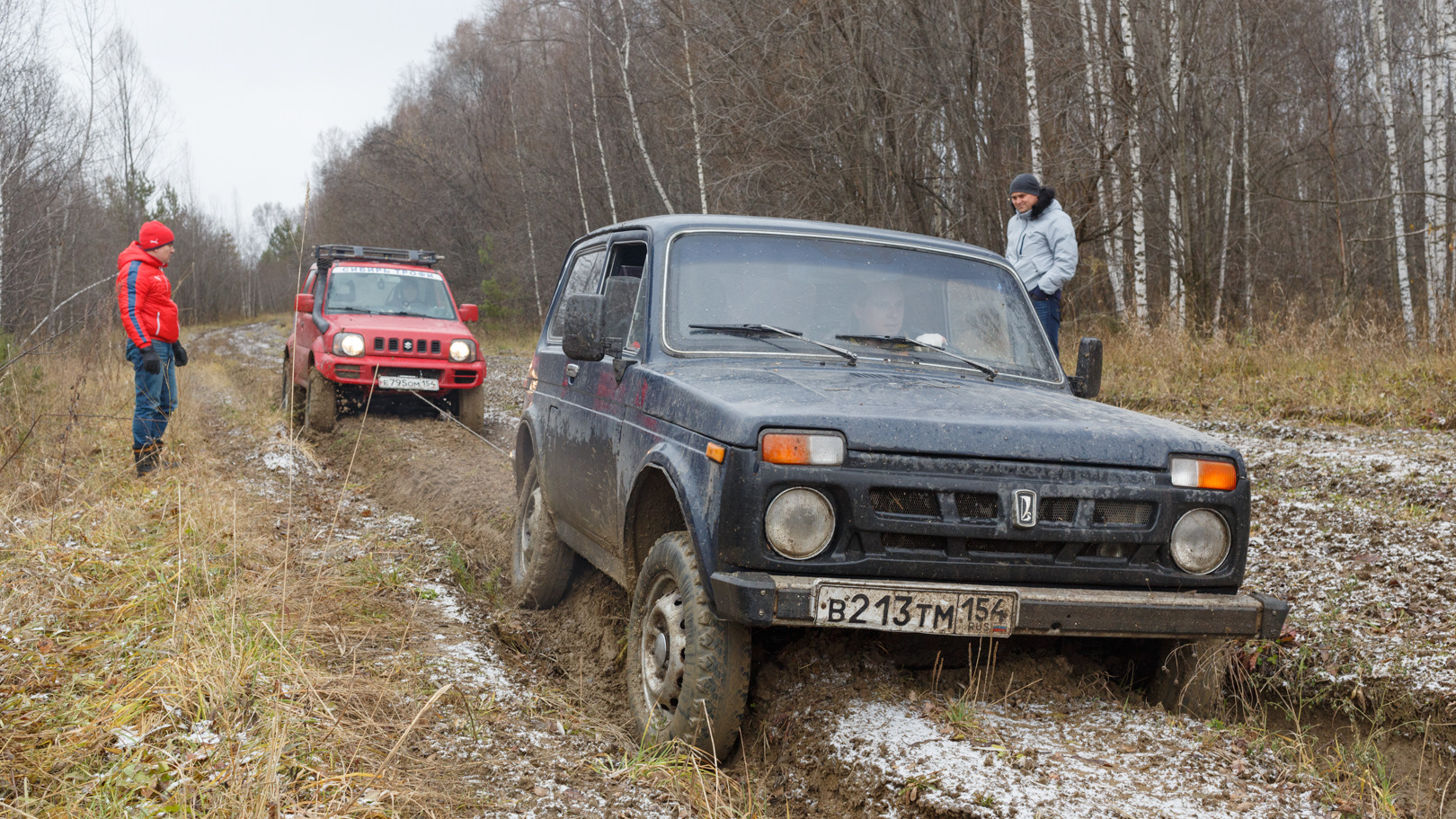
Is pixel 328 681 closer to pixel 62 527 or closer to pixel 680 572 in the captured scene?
pixel 680 572

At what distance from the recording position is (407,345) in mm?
10352

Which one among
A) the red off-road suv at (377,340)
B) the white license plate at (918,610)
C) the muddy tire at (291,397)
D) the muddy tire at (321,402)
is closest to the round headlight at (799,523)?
the white license plate at (918,610)

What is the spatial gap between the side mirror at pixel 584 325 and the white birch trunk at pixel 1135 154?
1168cm

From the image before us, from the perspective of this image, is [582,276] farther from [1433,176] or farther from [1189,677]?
[1433,176]

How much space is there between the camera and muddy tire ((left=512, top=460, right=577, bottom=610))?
16.0 feet

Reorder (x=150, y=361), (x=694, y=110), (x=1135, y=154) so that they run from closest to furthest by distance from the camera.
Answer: (x=150, y=361), (x=1135, y=154), (x=694, y=110)

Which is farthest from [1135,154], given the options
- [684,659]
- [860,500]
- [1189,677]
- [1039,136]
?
[684,659]

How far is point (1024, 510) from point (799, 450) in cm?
67

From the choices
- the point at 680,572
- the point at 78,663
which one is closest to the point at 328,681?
the point at 78,663

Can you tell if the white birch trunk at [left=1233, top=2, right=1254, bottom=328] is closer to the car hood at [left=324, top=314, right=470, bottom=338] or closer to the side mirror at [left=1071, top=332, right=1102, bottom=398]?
the car hood at [left=324, top=314, right=470, bottom=338]

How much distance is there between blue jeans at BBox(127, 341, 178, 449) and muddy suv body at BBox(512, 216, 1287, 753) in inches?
221

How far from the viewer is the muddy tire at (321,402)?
10312 mm

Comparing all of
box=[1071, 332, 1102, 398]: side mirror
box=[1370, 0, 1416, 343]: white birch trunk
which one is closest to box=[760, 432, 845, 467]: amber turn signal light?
box=[1071, 332, 1102, 398]: side mirror

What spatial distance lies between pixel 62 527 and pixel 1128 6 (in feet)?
48.8
